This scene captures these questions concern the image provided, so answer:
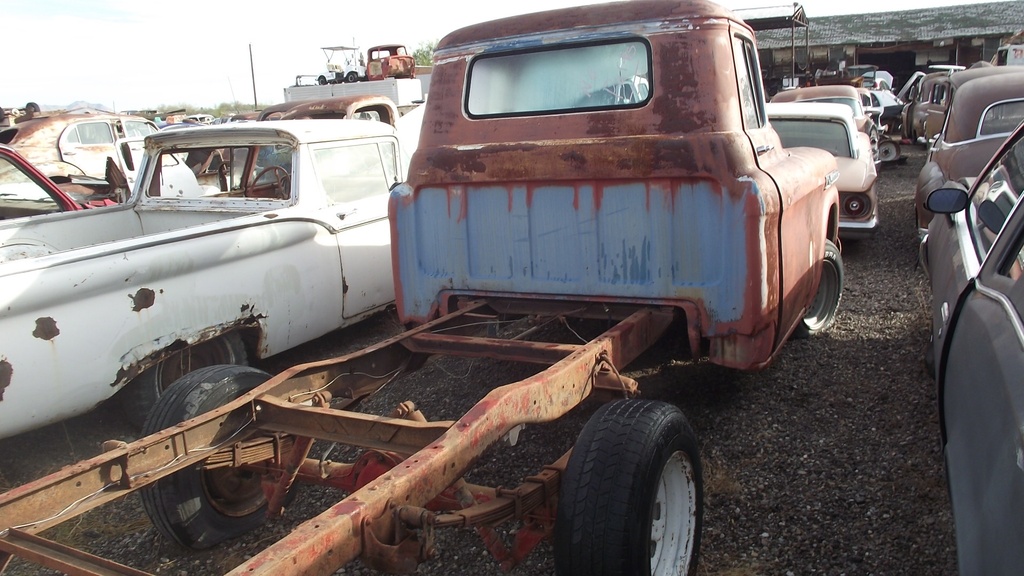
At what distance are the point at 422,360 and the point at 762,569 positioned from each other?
1.64m

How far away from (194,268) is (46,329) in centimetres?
81

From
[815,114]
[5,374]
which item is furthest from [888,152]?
[5,374]

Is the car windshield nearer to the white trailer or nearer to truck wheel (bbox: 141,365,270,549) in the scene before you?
truck wheel (bbox: 141,365,270,549)

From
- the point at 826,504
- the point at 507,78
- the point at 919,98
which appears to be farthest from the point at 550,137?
the point at 919,98

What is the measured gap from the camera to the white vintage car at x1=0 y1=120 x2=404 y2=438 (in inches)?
135

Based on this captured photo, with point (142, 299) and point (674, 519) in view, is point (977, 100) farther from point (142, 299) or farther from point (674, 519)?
point (142, 299)

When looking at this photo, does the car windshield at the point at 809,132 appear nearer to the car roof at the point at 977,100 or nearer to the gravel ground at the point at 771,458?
the car roof at the point at 977,100

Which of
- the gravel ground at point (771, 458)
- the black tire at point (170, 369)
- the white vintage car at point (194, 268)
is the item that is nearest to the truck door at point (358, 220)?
the white vintage car at point (194, 268)

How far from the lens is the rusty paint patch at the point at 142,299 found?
3.75 m

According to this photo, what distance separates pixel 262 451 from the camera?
276 cm

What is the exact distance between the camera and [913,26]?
3016 centimetres

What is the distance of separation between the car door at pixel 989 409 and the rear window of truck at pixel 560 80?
1.53m

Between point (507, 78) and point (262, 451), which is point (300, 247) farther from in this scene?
point (262, 451)

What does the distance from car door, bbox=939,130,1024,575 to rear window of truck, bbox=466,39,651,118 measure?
153cm
